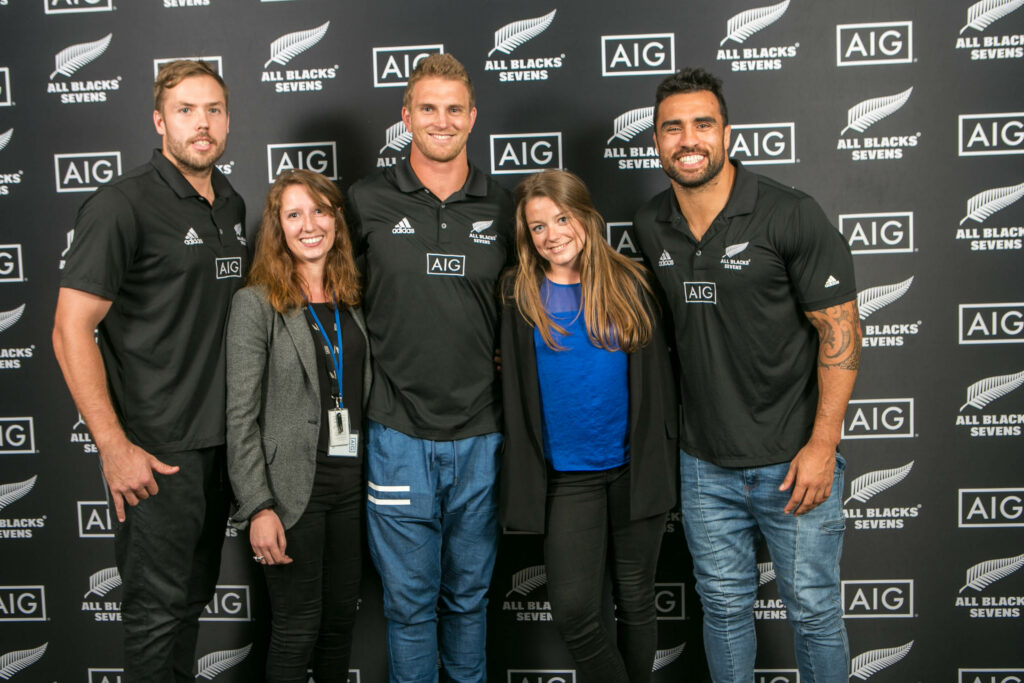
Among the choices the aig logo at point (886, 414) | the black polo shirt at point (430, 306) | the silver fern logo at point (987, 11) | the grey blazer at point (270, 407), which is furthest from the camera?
the aig logo at point (886, 414)

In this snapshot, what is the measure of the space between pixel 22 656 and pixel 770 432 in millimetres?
2839

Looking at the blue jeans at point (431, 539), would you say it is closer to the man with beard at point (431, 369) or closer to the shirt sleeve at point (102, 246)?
the man with beard at point (431, 369)

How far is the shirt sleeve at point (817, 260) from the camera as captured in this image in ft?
6.20

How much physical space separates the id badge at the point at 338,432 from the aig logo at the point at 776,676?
1747 mm

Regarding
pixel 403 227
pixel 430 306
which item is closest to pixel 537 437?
pixel 430 306

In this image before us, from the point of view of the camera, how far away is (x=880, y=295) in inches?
99.7

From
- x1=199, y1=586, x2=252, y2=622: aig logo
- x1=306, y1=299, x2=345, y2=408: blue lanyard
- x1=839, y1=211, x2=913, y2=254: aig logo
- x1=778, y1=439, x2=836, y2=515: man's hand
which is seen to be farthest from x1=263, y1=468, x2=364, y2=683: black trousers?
x1=839, y1=211, x2=913, y2=254: aig logo

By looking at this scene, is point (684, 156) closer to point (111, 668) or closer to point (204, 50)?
point (204, 50)

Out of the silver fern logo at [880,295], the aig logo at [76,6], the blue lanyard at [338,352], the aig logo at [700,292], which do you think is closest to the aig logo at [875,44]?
the silver fern logo at [880,295]

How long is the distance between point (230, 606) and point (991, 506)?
2.75 m

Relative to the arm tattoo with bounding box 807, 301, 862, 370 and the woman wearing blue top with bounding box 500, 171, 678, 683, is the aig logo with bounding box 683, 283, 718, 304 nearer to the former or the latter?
the woman wearing blue top with bounding box 500, 171, 678, 683

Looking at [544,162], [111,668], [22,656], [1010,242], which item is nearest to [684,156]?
[544,162]

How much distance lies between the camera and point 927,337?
8.30ft

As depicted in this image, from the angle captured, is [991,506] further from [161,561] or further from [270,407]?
[161,561]
